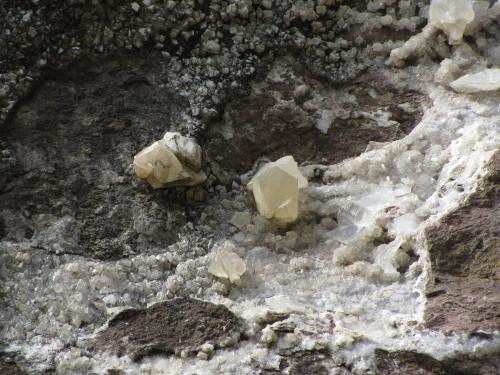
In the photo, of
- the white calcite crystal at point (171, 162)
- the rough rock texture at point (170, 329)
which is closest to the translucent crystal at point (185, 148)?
the white calcite crystal at point (171, 162)

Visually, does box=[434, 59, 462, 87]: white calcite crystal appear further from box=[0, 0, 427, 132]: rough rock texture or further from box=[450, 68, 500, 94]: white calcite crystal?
box=[0, 0, 427, 132]: rough rock texture

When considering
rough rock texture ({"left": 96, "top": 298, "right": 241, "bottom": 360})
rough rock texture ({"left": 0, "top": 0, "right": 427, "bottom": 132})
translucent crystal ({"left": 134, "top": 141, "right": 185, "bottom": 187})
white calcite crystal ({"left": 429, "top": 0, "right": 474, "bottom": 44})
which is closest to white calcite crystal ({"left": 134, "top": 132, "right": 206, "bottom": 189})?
translucent crystal ({"left": 134, "top": 141, "right": 185, "bottom": 187})

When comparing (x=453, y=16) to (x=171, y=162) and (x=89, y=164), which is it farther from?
(x=89, y=164)

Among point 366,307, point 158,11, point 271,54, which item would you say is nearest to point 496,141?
point 366,307

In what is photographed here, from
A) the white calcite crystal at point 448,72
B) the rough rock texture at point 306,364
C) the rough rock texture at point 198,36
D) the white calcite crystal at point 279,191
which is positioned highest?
the rough rock texture at point 198,36

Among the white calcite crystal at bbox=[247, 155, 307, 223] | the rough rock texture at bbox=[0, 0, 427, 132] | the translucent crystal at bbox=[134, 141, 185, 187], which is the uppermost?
the rough rock texture at bbox=[0, 0, 427, 132]

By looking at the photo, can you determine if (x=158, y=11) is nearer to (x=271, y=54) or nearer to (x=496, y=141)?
(x=271, y=54)

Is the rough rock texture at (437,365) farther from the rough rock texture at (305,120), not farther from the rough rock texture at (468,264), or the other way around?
the rough rock texture at (305,120)
